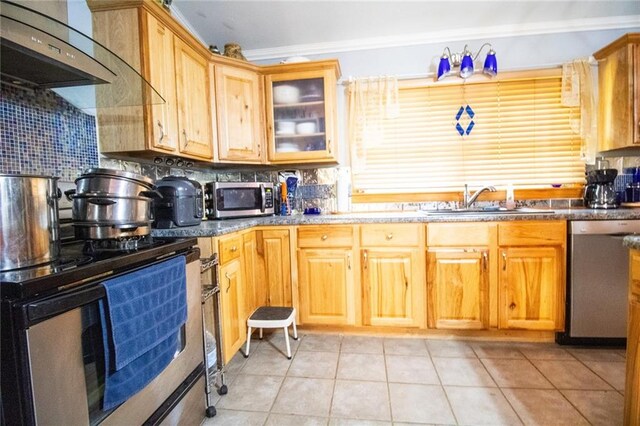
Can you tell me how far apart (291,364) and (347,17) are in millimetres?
2543

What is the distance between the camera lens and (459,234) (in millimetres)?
2062

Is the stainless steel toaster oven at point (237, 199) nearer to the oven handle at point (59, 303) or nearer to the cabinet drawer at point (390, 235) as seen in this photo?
the cabinet drawer at point (390, 235)

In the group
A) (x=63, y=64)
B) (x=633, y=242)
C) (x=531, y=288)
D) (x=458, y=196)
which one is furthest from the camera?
(x=458, y=196)

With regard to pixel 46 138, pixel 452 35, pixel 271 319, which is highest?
pixel 452 35

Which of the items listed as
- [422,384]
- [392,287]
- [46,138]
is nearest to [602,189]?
[392,287]

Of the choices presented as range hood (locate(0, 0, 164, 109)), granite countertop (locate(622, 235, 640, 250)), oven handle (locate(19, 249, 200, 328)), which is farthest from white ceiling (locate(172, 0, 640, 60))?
oven handle (locate(19, 249, 200, 328))

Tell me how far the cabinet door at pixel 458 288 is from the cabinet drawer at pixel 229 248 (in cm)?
130

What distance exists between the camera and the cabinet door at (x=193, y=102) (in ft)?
6.23

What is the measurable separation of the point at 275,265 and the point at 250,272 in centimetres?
22

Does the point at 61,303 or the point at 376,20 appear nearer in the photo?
the point at 61,303

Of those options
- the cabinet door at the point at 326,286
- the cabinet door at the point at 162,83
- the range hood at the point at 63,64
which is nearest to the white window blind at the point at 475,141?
the cabinet door at the point at 326,286

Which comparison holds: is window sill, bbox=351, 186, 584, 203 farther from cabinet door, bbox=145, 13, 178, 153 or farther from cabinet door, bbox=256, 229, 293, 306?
cabinet door, bbox=145, 13, 178, 153

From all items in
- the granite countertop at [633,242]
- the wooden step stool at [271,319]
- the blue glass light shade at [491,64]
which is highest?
the blue glass light shade at [491,64]

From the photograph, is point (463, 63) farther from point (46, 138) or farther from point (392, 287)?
point (46, 138)
